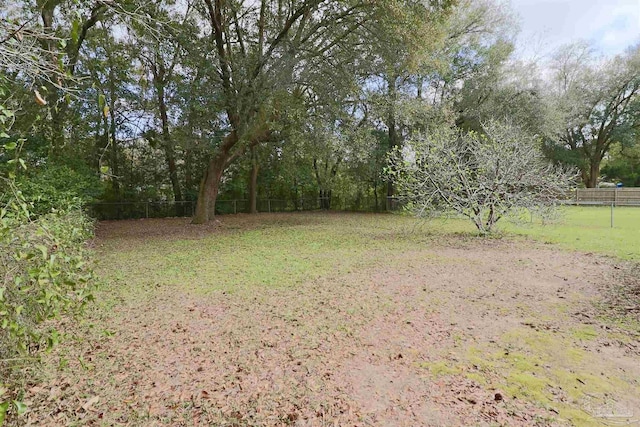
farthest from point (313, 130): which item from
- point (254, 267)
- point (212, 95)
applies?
point (254, 267)

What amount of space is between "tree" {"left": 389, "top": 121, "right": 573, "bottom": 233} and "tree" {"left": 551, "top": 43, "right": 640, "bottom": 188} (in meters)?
15.7

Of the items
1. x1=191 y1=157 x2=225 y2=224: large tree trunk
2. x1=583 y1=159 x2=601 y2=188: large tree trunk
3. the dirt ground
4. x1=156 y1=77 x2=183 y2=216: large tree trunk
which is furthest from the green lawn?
x1=583 y1=159 x2=601 y2=188: large tree trunk

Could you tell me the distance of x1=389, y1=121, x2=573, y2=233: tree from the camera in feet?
26.3

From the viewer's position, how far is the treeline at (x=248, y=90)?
8320 mm

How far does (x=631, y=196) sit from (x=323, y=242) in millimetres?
20313

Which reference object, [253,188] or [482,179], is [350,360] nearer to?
[482,179]

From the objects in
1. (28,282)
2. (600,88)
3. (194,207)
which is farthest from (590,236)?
(600,88)

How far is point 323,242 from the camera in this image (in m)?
8.47

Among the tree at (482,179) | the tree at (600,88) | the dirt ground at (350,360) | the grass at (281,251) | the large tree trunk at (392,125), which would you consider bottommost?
the dirt ground at (350,360)

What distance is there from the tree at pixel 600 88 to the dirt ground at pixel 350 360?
72.1 feet

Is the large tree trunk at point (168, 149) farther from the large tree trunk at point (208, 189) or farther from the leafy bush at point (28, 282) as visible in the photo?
the leafy bush at point (28, 282)

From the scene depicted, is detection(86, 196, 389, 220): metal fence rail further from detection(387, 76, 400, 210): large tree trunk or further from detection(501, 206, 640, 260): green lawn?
detection(501, 206, 640, 260): green lawn

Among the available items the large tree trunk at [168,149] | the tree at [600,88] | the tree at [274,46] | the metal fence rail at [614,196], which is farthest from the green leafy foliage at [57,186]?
the tree at [600,88]

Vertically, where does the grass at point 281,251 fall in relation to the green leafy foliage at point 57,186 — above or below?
below
